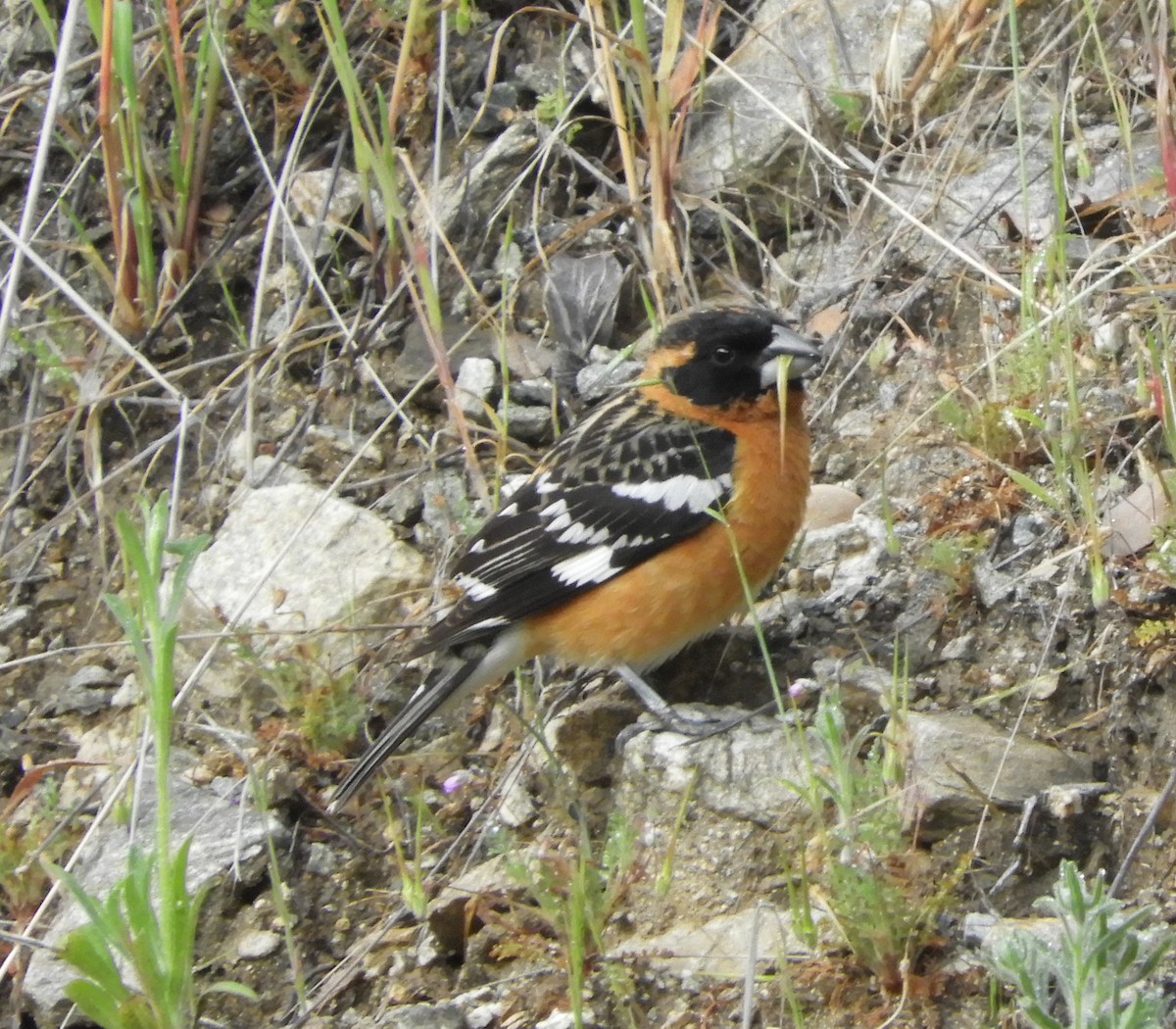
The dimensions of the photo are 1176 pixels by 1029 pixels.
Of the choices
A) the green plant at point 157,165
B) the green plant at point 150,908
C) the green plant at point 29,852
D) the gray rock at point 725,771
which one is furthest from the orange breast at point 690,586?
the green plant at point 157,165

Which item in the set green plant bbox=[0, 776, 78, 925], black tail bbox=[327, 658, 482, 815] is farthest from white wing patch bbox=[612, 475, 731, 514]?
green plant bbox=[0, 776, 78, 925]

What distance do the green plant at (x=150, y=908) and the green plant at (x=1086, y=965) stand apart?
140 centimetres

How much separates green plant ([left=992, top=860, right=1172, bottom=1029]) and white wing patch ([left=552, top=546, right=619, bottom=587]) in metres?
1.87

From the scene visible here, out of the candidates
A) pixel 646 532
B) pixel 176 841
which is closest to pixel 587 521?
pixel 646 532

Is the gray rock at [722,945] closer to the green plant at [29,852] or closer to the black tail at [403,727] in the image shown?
the black tail at [403,727]

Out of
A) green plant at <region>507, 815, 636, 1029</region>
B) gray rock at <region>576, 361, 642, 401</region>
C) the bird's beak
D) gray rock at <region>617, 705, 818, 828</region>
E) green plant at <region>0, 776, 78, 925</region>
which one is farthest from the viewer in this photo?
gray rock at <region>576, 361, 642, 401</region>

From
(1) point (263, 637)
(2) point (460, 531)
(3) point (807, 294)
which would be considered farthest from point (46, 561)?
(3) point (807, 294)

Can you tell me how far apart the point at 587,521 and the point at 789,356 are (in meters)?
0.72

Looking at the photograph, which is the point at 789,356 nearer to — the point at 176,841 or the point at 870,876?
the point at 870,876

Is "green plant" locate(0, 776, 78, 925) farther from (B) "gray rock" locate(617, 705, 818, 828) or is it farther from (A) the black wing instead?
(B) "gray rock" locate(617, 705, 818, 828)

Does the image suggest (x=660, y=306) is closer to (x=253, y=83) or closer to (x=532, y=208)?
(x=532, y=208)

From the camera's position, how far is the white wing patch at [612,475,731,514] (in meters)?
4.13

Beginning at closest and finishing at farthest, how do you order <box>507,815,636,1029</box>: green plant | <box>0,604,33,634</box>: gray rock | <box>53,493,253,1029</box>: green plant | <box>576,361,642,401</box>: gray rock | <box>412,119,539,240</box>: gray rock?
<box>53,493,253,1029</box>: green plant → <box>507,815,636,1029</box>: green plant → <box>0,604,33,634</box>: gray rock → <box>576,361,642,401</box>: gray rock → <box>412,119,539,240</box>: gray rock

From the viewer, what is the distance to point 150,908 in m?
2.77
